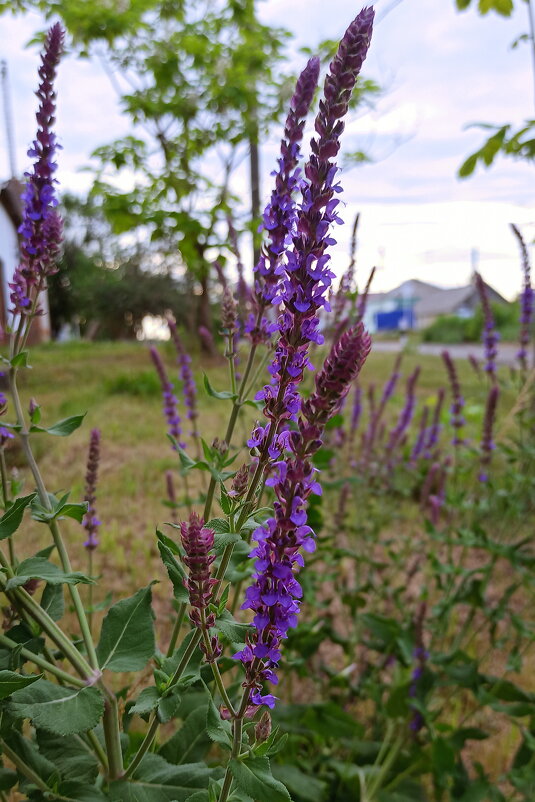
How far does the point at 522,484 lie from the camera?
7.93ft

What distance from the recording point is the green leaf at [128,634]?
1136 millimetres

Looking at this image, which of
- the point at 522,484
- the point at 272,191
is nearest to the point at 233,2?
the point at 522,484

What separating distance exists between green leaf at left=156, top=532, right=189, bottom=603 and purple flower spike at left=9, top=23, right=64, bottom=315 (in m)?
0.66

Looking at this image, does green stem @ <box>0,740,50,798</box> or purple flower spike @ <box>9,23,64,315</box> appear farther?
purple flower spike @ <box>9,23,64,315</box>

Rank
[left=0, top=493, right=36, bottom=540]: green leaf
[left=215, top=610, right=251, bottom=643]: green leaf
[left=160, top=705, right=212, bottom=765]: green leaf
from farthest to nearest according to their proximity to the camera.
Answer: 1. [left=160, top=705, right=212, bottom=765]: green leaf
2. [left=0, top=493, right=36, bottom=540]: green leaf
3. [left=215, top=610, right=251, bottom=643]: green leaf

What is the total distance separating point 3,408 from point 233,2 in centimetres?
951

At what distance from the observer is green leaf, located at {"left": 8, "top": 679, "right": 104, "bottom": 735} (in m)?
0.93

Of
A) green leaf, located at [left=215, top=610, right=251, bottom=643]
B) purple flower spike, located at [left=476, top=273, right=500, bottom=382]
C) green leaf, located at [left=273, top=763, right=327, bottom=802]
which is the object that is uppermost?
purple flower spike, located at [left=476, top=273, right=500, bottom=382]

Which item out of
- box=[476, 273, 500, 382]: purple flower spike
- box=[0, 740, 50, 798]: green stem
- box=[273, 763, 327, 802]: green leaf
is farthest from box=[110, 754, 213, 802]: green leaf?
box=[476, 273, 500, 382]: purple flower spike

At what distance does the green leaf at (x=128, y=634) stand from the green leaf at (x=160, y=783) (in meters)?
0.21

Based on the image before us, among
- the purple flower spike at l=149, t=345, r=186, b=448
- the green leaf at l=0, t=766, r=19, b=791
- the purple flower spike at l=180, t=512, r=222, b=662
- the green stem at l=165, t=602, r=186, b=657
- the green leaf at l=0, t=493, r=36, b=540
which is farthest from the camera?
the purple flower spike at l=149, t=345, r=186, b=448

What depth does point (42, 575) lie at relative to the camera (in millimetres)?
1040

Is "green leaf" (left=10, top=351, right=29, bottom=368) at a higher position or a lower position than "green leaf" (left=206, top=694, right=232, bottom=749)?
higher

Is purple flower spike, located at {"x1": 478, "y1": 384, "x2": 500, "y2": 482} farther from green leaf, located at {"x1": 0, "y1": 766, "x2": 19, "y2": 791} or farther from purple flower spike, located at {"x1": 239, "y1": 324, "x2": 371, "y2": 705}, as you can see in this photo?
green leaf, located at {"x1": 0, "y1": 766, "x2": 19, "y2": 791}
